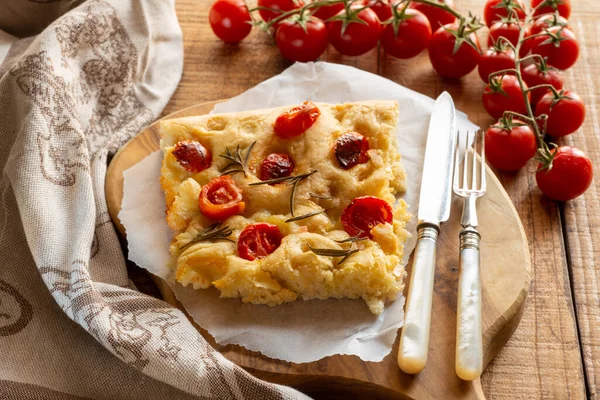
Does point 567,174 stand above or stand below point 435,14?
below

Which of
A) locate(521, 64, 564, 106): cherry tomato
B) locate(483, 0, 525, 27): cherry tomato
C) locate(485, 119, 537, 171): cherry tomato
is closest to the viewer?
locate(485, 119, 537, 171): cherry tomato

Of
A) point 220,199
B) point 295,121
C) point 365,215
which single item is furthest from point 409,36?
point 220,199

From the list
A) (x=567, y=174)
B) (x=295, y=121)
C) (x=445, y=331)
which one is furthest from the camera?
(x=567, y=174)

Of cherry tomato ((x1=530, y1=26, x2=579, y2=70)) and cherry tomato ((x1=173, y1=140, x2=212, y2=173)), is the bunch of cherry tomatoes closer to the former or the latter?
cherry tomato ((x1=530, y1=26, x2=579, y2=70))

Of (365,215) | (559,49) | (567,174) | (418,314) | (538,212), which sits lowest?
(538,212)

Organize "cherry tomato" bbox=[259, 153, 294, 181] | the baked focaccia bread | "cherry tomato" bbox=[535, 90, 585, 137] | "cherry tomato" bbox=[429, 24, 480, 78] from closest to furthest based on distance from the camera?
the baked focaccia bread → "cherry tomato" bbox=[259, 153, 294, 181] → "cherry tomato" bbox=[535, 90, 585, 137] → "cherry tomato" bbox=[429, 24, 480, 78]

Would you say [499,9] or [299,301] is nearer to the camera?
[299,301]

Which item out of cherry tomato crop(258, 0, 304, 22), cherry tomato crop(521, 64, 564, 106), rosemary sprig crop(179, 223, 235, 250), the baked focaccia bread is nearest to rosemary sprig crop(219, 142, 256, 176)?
the baked focaccia bread

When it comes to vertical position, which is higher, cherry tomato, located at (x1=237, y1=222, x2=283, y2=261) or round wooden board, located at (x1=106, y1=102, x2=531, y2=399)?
cherry tomato, located at (x1=237, y1=222, x2=283, y2=261)

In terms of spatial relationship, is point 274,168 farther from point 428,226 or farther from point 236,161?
point 428,226
